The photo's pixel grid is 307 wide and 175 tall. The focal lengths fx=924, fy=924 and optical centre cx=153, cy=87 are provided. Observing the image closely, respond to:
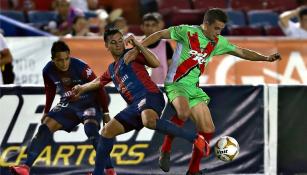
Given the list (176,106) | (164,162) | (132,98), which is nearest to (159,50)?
(176,106)

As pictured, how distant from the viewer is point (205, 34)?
10766mm

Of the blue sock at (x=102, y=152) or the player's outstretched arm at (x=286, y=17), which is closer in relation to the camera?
the blue sock at (x=102, y=152)

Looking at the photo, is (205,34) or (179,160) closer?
(205,34)

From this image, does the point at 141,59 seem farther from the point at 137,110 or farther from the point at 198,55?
the point at 198,55

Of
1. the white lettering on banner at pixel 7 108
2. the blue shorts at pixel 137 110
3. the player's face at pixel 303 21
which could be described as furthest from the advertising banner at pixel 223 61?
the blue shorts at pixel 137 110

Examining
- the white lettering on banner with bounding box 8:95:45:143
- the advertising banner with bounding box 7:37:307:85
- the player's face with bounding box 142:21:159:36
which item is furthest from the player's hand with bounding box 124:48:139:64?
the advertising banner with bounding box 7:37:307:85

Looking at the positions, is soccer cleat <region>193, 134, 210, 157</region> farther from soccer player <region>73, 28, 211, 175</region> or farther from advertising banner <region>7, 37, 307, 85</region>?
advertising banner <region>7, 37, 307, 85</region>

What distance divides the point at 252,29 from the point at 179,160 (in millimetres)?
5629

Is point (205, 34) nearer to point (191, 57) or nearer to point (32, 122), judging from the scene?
point (191, 57)

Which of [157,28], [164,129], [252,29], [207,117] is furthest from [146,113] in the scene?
[252,29]

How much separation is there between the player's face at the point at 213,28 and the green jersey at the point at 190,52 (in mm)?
64

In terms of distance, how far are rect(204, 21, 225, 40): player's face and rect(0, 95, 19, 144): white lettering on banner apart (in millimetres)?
2944

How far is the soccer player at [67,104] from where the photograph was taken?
36.1ft

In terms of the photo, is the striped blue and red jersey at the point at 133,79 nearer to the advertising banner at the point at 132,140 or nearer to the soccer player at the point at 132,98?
the soccer player at the point at 132,98
